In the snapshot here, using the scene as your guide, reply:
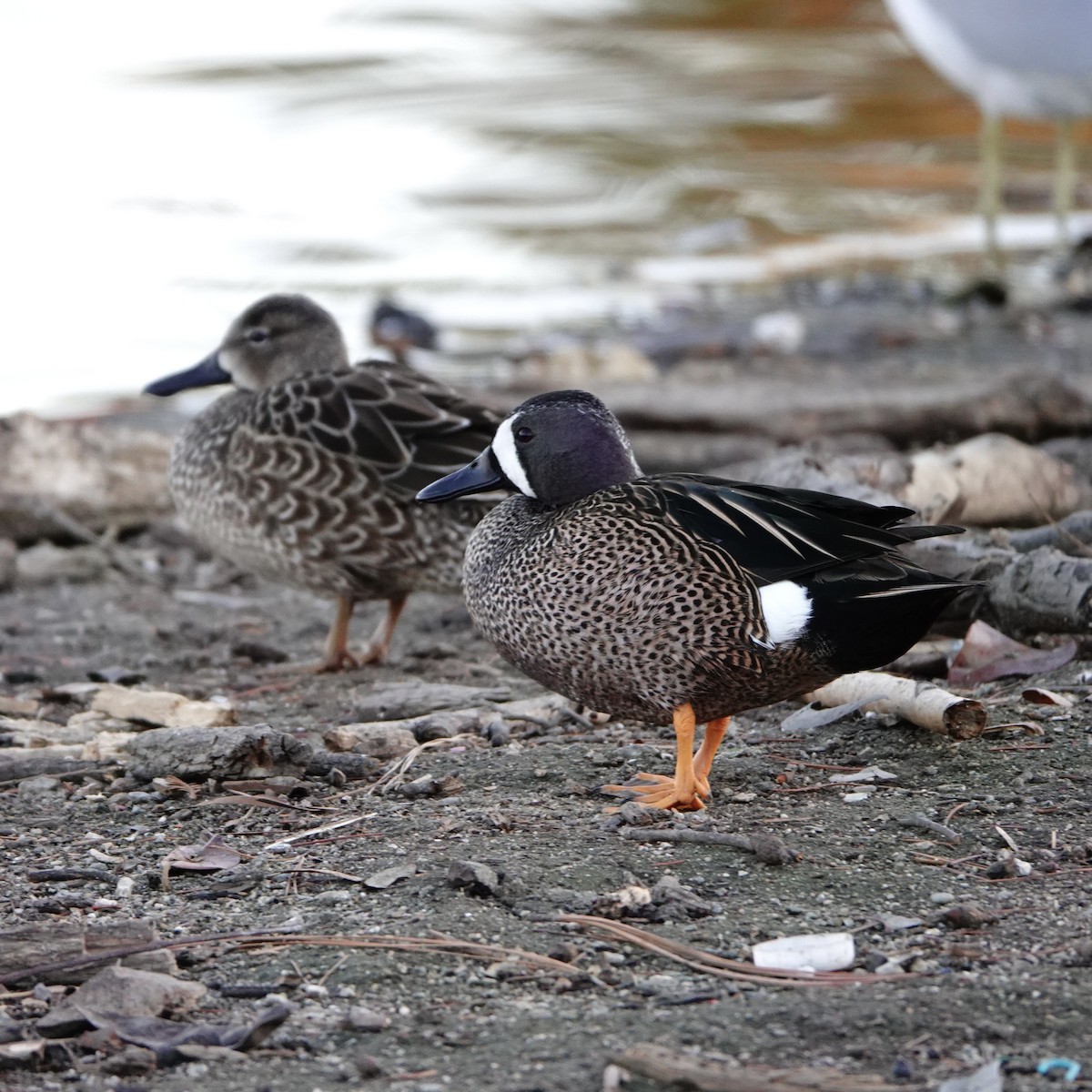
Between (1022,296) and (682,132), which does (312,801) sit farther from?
(682,132)

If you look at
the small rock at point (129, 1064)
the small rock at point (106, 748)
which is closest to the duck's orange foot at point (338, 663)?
the small rock at point (106, 748)

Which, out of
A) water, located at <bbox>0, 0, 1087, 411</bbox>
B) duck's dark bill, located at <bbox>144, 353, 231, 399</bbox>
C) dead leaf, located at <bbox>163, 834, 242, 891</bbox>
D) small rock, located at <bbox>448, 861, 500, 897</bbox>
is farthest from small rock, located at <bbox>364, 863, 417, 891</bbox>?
water, located at <bbox>0, 0, 1087, 411</bbox>

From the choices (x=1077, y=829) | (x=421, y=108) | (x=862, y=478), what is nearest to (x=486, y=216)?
(x=421, y=108)

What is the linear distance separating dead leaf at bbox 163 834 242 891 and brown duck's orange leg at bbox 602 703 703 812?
77 centimetres

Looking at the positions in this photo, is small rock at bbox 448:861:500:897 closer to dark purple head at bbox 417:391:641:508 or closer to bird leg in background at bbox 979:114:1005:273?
dark purple head at bbox 417:391:641:508

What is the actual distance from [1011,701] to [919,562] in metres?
0.56

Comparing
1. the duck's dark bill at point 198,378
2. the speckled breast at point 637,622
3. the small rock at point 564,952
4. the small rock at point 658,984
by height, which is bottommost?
the small rock at point 658,984

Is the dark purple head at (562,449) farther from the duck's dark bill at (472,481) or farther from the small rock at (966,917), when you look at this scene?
the small rock at (966,917)

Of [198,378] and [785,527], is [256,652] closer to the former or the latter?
[198,378]

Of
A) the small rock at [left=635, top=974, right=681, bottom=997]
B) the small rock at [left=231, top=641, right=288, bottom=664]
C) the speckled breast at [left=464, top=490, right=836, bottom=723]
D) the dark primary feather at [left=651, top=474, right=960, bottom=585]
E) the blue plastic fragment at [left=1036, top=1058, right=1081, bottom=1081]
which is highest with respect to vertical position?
the dark primary feather at [left=651, top=474, right=960, bottom=585]

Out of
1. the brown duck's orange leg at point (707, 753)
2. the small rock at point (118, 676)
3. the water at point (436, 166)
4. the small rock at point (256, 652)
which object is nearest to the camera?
the brown duck's orange leg at point (707, 753)

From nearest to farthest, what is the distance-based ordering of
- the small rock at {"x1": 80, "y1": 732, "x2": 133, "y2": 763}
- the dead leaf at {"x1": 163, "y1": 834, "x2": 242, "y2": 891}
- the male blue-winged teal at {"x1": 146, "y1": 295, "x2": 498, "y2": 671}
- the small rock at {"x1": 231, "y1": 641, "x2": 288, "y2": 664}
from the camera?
1. the dead leaf at {"x1": 163, "y1": 834, "x2": 242, "y2": 891}
2. the small rock at {"x1": 80, "y1": 732, "x2": 133, "y2": 763}
3. the male blue-winged teal at {"x1": 146, "y1": 295, "x2": 498, "y2": 671}
4. the small rock at {"x1": 231, "y1": 641, "x2": 288, "y2": 664}

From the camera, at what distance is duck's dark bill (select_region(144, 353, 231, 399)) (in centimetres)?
573

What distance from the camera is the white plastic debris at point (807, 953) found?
8.89ft
